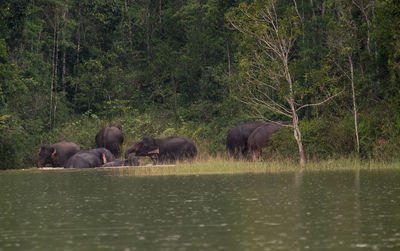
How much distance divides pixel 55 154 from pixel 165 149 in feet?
20.7

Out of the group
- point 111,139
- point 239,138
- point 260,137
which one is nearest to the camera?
point 260,137

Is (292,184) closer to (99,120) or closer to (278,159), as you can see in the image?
(278,159)

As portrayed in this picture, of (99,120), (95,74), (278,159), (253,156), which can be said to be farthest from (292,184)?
(95,74)

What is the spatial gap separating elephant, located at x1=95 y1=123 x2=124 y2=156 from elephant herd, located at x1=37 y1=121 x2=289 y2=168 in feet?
4.34

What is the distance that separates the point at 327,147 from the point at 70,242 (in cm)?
2619

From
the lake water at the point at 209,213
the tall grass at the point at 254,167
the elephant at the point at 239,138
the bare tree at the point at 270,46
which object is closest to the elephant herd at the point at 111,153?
the elephant at the point at 239,138

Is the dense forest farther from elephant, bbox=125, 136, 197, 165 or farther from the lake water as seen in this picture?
the lake water

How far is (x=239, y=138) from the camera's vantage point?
4853 cm

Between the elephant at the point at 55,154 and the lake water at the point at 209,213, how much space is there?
1375 centimetres

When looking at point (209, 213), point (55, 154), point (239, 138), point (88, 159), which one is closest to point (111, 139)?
point (55, 154)

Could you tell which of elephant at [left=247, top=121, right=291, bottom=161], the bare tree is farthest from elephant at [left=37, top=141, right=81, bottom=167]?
the bare tree

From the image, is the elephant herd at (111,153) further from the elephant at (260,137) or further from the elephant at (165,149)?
the elephant at (260,137)

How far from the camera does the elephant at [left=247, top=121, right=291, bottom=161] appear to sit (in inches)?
1815

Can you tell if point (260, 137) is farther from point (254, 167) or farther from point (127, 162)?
point (254, 167)
